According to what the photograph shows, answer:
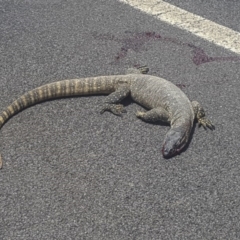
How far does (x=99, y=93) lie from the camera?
6816 mm

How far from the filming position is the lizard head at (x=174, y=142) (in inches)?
227

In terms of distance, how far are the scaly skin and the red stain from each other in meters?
0.71

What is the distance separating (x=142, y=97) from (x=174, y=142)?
1057 mm

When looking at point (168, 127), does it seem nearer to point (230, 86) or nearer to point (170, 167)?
point (170, 167)

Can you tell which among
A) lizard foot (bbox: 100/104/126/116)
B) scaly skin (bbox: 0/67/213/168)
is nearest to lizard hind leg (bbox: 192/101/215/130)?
scaly skin (bbox: 0/67/213/168)

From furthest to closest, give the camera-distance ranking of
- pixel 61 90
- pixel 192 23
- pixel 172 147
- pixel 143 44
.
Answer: pixel 192 23 < pixel 143 44 < pixel 61 90 < pixel 172 147

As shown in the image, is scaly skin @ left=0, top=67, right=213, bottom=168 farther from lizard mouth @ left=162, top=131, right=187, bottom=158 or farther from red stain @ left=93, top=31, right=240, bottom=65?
red stain @ left=93, top=31, right=240, bottom=65

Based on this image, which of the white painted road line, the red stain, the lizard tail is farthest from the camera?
the white painted road line

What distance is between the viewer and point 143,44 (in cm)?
772

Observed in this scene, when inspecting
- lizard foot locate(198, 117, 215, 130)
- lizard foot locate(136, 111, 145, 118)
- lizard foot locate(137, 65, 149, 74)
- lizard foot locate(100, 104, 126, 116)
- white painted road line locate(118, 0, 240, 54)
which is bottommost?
lizard foot locate(100, 104, 126, 116)

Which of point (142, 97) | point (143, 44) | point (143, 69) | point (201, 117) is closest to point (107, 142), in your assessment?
point (142, 97)

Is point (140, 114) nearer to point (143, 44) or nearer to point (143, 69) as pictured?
point (143, 69)

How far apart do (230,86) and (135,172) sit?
7.32 ft

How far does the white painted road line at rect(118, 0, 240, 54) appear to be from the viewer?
25.9 feet
